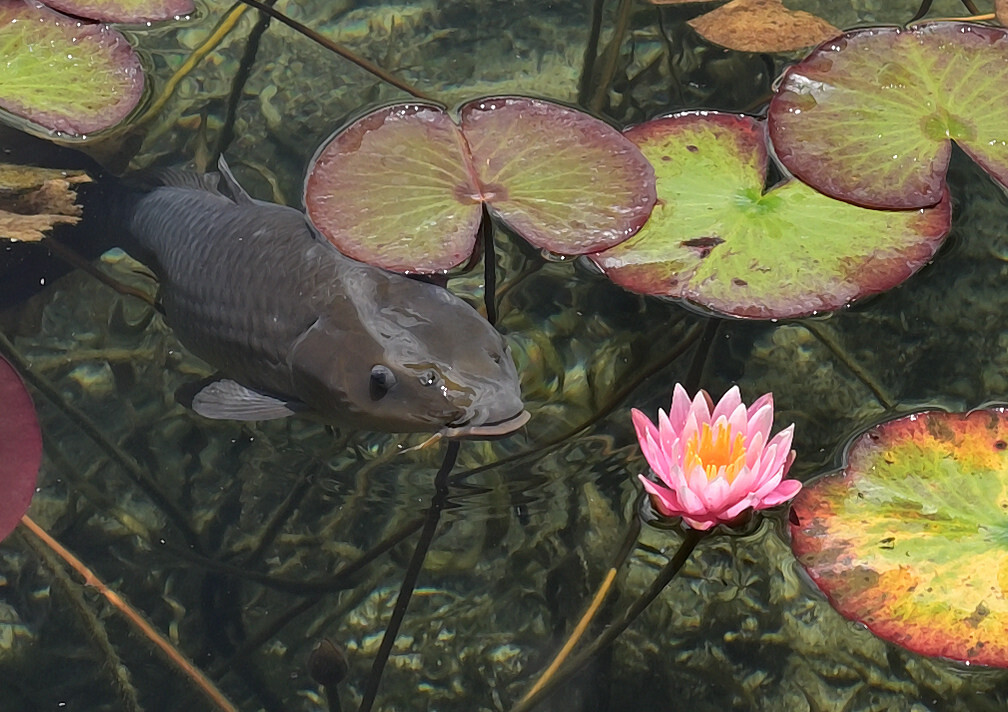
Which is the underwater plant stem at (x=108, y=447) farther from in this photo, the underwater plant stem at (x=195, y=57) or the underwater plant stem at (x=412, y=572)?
the underwater plant stem at (x=195, y=57)

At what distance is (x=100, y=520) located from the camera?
2.30 metres

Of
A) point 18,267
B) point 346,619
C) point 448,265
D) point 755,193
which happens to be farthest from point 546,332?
point 18,267

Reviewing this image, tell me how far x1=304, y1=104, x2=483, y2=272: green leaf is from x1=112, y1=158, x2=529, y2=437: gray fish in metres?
0.06

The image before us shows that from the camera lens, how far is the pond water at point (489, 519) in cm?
199

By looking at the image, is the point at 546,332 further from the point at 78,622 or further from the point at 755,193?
the point at 78,622

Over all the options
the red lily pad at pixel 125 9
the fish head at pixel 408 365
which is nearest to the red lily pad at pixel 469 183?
the fish head at pixel 408 365

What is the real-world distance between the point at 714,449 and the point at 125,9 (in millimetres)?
2486

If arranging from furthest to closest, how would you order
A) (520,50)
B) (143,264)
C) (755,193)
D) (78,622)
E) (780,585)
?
(520,50), (143,264), (755,193), (78,622), (780,585)

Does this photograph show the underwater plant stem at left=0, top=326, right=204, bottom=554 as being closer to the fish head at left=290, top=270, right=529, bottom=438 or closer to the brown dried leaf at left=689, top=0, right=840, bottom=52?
the fish head at left=290, top=270, right=529, bottom=438

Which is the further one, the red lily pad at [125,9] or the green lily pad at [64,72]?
the red lily pad at [125,9]

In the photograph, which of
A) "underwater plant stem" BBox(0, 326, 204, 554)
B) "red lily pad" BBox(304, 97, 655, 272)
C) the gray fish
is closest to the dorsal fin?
the gray fish

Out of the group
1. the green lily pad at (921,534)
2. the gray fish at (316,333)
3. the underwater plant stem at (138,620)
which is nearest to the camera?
the green lily pad at (921,534)

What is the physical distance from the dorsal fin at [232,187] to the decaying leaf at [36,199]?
41 centimetres

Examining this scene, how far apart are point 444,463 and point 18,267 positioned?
1.42 metres
